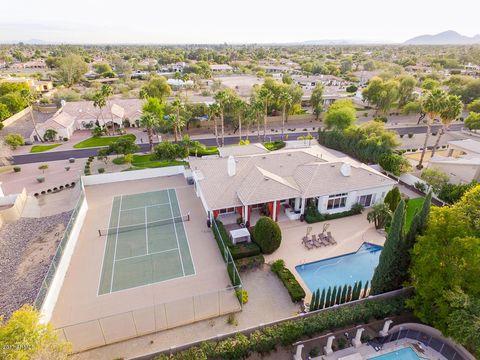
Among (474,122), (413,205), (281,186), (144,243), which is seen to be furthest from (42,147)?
(474,122)

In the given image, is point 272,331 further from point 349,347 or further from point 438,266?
point 438,266

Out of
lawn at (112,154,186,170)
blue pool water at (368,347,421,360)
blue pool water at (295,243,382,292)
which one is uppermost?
lawn at (112,154,186,170)

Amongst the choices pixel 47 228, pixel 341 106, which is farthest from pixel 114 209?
pixel 341 106

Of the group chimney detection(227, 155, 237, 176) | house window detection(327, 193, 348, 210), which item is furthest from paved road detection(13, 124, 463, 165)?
house window detection(327, 193, 348, 210)

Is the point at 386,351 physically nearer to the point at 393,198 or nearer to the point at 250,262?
the point at 250,262

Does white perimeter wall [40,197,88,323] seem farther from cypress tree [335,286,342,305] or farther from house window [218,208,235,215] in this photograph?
cypress tree [335,286,342,305]

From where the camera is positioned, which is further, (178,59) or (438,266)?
(178,59)

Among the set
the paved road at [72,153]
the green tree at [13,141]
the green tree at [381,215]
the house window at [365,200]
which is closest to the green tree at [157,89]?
the paved road at [72,153]
